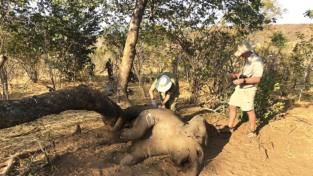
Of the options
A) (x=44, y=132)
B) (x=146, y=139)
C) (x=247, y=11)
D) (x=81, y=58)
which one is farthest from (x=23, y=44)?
(x=247, y=11)

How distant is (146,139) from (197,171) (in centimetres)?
92

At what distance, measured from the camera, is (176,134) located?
3.02m

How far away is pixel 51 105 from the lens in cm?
248

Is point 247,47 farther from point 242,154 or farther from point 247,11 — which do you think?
point 247,11

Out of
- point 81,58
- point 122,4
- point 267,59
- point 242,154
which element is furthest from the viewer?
point 81,58

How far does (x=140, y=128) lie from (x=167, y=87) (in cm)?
108

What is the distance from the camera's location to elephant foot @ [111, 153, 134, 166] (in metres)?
2.80

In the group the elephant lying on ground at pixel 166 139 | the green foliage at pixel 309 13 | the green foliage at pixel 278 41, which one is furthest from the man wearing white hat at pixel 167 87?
the green foliage at pixel 278 41

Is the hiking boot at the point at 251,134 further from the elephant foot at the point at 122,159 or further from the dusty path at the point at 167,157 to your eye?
the elephant foot at the point at 122,159

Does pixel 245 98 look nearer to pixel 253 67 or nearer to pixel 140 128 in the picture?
pixel 253 67

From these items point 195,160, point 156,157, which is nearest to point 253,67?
point 195,160

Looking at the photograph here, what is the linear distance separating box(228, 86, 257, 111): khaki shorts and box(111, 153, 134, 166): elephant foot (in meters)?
2.24

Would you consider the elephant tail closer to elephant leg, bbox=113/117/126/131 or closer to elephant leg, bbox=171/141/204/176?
elephant leg, bbox=171/141/204/176

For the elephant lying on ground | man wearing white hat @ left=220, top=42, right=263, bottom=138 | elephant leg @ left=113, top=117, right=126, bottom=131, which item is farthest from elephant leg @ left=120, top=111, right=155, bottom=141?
man wearing white hat @ left=220, top=42, right=263, bottom=138
